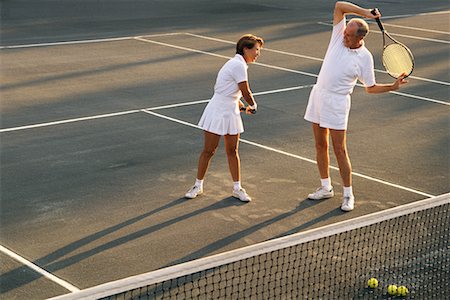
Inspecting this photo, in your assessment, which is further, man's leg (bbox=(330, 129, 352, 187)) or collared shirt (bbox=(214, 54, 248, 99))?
man's leg (bbox=(330, 129, 352, 187))

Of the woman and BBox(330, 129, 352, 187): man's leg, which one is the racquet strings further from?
the woman

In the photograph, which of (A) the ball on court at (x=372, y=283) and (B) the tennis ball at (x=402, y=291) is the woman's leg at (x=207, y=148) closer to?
(A) the ball on court at (x=372, y=283)

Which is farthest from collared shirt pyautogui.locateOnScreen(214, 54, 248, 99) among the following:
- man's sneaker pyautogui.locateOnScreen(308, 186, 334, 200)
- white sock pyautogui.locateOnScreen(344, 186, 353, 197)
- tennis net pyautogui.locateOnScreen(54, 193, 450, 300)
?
tennis net pyautogui.locateOnScreen(54, 193, 450, 300)

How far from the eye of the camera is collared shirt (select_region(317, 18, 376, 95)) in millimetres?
10945

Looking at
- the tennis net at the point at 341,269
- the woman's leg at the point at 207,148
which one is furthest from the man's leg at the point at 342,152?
the woman's leg at the point at 207,148

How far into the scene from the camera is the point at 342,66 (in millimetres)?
10930

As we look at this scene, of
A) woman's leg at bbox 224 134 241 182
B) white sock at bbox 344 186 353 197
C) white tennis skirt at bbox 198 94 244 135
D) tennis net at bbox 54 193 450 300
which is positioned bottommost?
tennis net at bbox 54 193 450 300

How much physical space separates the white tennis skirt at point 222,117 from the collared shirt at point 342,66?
3.68 feet

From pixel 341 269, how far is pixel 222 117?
2578mm

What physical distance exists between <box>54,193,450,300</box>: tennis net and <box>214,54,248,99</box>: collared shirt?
2126mm

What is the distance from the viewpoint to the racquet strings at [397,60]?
11.1 meters

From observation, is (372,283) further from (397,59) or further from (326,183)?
(397,59)

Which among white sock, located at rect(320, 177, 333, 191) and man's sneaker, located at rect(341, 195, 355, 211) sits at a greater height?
white sock, located at rect(320, 177, 333, 191)

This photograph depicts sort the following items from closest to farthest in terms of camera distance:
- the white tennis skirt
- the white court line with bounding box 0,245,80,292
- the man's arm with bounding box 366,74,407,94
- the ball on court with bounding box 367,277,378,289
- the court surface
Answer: the white court line with bounding box 0,245,80,292 < the ball on court with bounding box 367,277,378,289 < the court surface < the man's arm with bounding box 366,74,407,94 < the white tennis skirt
